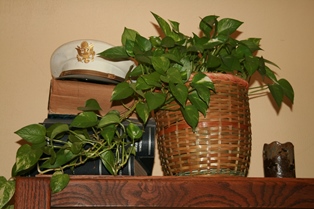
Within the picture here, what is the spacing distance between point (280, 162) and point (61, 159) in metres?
0.44

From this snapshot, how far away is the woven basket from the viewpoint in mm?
969

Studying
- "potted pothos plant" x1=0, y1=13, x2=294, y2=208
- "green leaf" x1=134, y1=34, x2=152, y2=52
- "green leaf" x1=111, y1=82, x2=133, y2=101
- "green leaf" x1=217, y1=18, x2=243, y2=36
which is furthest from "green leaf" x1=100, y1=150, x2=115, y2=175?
"green leaf" x1=217, y1=18, x2=243, y2=36

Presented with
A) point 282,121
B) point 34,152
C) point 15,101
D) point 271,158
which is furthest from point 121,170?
Answer: point 282,121

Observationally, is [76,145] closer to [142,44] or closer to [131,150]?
[131,150]

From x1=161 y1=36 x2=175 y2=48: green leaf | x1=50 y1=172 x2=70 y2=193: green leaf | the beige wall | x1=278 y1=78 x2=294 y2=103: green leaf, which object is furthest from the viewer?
the beige wall

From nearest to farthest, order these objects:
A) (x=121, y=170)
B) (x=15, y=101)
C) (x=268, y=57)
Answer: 1. (x=121, y=170)
2. (x=15, y=101)
3. (x=268, y=57)

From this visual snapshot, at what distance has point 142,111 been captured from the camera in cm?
96

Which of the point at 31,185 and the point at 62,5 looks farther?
the point at 62,5

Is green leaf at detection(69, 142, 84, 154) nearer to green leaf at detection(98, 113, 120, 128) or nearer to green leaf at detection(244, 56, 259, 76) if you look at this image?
green leaf at detection(98, 113, 120, 128)

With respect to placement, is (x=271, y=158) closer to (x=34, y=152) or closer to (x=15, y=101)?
(x=34, y=152)

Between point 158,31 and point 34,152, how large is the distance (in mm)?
595

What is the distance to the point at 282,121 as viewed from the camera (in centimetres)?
141

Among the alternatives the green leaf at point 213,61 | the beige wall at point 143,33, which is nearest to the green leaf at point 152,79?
the green leaf at point 213,61

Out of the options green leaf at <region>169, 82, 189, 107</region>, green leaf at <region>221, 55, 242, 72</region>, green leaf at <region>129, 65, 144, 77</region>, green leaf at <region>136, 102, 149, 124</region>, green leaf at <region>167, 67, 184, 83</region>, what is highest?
green leaf at <region>221, 55, 242, 72</region>
